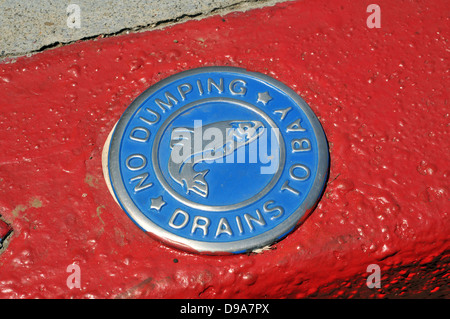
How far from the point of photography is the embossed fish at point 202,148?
5.26ft

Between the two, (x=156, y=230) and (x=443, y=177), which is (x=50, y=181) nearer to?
(x=156, y=230)

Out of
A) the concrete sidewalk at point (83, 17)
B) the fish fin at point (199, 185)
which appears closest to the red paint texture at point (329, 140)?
the concrete sidewalk at point (83, 17)

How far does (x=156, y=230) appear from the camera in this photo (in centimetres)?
154

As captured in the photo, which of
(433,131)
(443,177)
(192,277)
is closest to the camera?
(192,277)

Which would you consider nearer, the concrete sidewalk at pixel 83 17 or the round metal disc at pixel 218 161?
the round metal disc at pixel 218 161

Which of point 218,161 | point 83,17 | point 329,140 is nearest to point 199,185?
point 218,161

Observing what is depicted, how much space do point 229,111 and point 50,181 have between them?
2.43ft

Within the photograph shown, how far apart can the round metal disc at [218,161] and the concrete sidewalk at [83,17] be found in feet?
1.61

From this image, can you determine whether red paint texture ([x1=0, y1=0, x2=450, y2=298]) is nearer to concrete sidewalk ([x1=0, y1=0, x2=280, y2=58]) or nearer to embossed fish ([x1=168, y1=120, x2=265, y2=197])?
concrete sidewalk ([x1=0, y1=0, x2=280, y2=58])

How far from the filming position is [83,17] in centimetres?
217

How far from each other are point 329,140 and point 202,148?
518mm

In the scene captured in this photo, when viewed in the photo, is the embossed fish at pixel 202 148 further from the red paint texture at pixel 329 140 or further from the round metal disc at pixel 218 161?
the red paint texture at pixel 329 140

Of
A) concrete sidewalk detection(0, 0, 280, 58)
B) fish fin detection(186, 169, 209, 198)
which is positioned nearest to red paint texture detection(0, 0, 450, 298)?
concrete sidewalk detection(0, 0, 280, 58)

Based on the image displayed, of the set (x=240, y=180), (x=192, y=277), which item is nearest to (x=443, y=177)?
(x=240, y=180)
